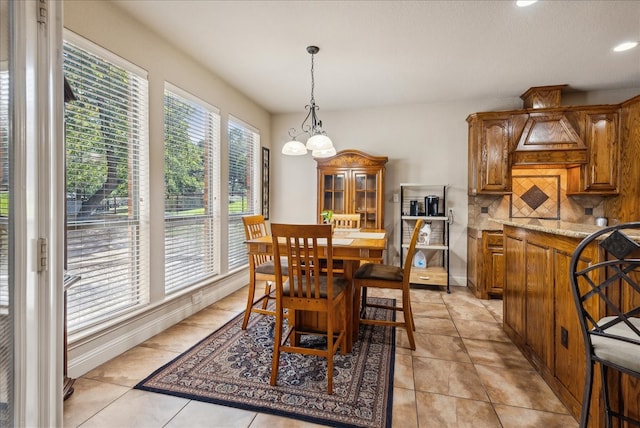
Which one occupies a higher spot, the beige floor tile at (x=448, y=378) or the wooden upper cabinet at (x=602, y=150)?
the wooden upper cabinet at (x=602, y=150)

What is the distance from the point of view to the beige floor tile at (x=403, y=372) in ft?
6.50

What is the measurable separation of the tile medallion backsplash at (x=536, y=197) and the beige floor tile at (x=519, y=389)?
105 inches

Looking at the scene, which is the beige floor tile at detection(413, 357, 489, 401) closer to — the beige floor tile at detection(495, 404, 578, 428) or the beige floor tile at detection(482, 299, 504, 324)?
the beige floor tile at detection(495, 404, 578, 428)

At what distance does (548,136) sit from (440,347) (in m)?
3.01

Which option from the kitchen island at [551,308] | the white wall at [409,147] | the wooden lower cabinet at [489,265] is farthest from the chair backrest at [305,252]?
the white wall at [409,147]

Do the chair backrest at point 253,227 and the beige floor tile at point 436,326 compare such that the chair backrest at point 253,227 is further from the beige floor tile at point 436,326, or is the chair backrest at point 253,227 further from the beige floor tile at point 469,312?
the beige floor tile at point 469,312

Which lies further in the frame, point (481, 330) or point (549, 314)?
point (481, 330)

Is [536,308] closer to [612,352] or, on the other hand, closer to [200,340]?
[612,352]

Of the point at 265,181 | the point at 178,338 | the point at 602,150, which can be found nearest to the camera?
the point at 178,338

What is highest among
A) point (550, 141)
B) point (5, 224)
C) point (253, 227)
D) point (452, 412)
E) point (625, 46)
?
point (625, 46)

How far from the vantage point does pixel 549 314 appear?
6.28 ft

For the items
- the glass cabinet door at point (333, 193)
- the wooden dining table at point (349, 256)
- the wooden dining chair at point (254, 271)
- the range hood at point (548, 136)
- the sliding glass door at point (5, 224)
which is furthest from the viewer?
the glass cabinet door at point (333, 193)

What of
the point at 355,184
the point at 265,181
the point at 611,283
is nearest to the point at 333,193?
the point at 355,184

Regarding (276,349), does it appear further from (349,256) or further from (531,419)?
(531,419)
